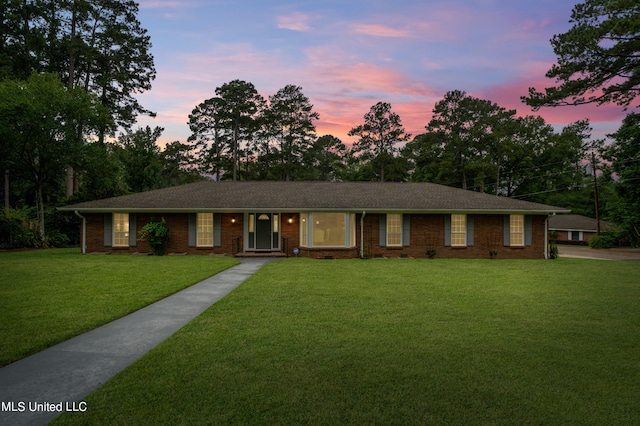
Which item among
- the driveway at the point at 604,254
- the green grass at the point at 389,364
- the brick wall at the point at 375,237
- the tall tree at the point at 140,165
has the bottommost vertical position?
the driveway at the point at 604,254

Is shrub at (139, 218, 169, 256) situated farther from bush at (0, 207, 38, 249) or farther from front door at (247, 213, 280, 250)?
bush at (0, 207, 38, 249)

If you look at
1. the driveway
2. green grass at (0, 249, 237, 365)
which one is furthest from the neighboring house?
green grass at (0, 249, 237, 365)

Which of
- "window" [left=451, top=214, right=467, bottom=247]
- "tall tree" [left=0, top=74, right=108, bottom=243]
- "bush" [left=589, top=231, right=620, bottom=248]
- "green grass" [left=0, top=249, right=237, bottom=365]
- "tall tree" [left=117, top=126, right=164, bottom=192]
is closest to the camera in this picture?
"green grass" [left=0, top=249, right=237, bottom=365]

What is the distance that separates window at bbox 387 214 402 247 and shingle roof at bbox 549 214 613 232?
93.9ft

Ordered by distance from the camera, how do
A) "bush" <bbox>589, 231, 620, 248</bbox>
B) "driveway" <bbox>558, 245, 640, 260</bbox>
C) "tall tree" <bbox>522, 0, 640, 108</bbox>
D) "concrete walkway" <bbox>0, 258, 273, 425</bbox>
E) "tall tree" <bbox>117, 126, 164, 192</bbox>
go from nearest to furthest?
"concrete walkway" <bbox>0, 258, 273, 425</bbox>
"tall tree" <bbox>522, 0, 640, 108</bbox>
"driveway" <bbox>558, 245, 640, 260</bbox>
"tall tree" <bbox>117, 126, 164, 192</bbox>
"bush" <bbox>589, 231, 620, 248</bbox>

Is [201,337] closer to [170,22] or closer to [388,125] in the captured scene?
[170,22]

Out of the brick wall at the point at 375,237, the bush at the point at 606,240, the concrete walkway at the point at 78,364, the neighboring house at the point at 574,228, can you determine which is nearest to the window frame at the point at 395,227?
the brick wall at the point at 375,237

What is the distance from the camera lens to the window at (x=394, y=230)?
16484 mm

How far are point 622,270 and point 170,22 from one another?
70.9 feet

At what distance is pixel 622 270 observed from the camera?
12633 mm

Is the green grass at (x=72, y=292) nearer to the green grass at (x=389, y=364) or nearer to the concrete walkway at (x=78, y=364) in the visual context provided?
the concrete walkway at (x=78, y=364)

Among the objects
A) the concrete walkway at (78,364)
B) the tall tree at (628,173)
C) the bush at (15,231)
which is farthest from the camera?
the tall tree at (628,173)

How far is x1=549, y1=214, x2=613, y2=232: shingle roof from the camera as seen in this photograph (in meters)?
33.7

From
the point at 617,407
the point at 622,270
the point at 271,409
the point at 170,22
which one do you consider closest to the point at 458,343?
the point at 617,407
